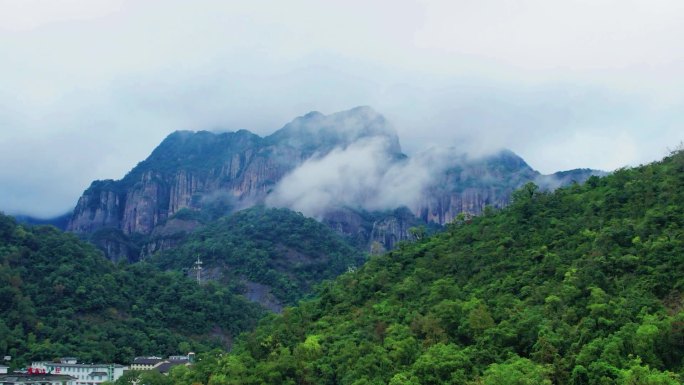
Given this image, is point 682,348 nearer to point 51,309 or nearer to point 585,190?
point 585,190

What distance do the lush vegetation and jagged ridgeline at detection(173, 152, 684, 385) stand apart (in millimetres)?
68635

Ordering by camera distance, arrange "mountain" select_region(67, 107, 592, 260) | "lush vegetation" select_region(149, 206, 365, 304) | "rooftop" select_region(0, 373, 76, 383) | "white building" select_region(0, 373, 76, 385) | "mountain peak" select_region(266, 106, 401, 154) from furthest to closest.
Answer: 1. "mountain peak" select_region(266, 106, 401, 154)
2. "mountain" select_region(67, 107, 592, 260)
3. "lush vegetation" select_region(149, 206, 365, 304)
4. "rooftop" select_region(0, 373, 76, 383)
5. "white building" select_region(0, 373, 76, 385)

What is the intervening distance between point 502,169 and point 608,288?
144273 millimetres

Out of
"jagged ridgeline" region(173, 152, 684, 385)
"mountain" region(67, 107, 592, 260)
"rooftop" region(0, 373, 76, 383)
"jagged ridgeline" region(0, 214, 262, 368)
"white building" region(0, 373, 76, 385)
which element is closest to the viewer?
"jagged ridgeline" region(173, 152, 684, 385)


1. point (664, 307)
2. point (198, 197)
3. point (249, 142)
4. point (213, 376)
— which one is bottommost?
point (213, 376)

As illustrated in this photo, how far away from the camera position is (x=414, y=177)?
18525 cm

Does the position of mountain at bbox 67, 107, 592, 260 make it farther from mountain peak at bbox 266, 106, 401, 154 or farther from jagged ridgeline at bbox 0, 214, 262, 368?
jagged ridgeline at bbox 0, 214, 262, 368

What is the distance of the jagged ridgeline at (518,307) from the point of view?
33562mm

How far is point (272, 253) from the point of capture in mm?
134000

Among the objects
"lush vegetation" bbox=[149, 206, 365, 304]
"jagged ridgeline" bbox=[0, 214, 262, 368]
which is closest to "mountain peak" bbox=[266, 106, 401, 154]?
"lush vegetation" bbox=[149, 206, 365, 304]

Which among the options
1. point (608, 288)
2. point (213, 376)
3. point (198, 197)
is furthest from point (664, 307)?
point (198, 197)

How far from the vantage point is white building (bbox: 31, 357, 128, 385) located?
6812 cm

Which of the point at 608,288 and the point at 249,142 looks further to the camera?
the point at 249,142

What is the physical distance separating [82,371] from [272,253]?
66297 mm
